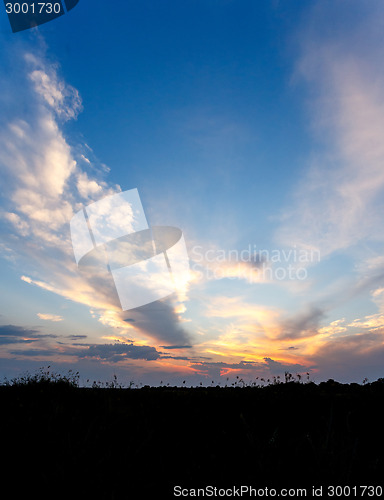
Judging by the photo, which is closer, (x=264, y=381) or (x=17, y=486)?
(x=17, y=486)

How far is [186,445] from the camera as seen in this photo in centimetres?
569

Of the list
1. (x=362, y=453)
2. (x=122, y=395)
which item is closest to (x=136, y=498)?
(x=362, y=453)

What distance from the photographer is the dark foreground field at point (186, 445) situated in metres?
3.73

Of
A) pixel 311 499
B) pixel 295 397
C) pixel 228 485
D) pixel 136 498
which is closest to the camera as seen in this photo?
pixel 311 499

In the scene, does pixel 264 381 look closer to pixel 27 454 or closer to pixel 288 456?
pixel 288 456

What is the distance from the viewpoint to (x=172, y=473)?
15.2 ft

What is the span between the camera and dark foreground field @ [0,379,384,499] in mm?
3727

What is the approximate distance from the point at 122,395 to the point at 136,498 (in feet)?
20.9

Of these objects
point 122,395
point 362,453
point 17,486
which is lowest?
point 17,486

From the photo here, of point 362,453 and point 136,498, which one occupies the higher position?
point 362,453

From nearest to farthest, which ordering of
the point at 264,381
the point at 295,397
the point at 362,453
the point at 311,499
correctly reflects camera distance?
the point at 311,499 → the point at 362,453 → the point at 295,397 → the point at 264,381

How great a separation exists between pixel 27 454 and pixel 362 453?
5.22 meters

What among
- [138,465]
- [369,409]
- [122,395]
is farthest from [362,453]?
[122,395]

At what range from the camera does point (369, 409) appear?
8422 millimetres
